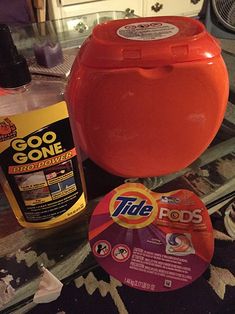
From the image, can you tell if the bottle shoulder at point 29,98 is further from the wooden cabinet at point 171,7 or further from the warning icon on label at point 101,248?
the wooden cabinet at point 171,7

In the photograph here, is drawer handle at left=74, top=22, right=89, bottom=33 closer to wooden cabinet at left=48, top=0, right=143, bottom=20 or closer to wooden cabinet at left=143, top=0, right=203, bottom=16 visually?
wooden cabinet at left=48, top=0, right=143, bottom=20

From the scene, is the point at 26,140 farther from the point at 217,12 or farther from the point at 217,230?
the point at 217,12

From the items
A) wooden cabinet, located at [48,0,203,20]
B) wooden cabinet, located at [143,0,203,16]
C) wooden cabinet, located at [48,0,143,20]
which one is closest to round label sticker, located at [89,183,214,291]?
wooden cabinet, located at [48,0,203,20]

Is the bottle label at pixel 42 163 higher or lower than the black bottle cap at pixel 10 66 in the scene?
lower

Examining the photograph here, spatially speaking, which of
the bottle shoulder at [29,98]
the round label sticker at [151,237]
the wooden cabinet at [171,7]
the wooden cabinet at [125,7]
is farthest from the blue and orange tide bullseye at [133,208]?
the wooden cabinet at [171,7]

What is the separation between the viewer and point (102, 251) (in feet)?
0.96

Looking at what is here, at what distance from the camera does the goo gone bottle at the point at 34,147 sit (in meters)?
0.26

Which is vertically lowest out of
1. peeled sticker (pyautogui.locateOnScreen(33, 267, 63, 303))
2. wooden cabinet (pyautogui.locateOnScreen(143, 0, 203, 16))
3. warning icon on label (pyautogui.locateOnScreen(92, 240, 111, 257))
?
wooden cabinet (pyautogui.locateOnScreen(143, 0, 203, 16))

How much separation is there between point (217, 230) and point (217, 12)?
4.17 feet

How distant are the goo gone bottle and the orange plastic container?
0.03 meters

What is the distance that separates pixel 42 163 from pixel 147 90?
0.12 meters

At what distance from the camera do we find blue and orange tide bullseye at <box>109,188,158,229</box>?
12.5 inches

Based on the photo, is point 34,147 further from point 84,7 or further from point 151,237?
point 84,7

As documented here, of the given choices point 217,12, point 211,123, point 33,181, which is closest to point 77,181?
point 33,181
